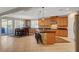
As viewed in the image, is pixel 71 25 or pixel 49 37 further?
pixel 49 37

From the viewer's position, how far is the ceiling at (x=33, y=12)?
9.79 ft

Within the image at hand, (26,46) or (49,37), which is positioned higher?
(49,37)

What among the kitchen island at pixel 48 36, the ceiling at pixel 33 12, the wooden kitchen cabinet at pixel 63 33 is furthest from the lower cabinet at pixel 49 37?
the ceiling at pixel 33 12

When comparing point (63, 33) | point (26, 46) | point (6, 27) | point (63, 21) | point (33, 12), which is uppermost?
point (33, 12)

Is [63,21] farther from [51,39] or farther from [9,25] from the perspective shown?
[9,25]

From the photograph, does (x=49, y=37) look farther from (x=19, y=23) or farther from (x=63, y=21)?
(x=19, y=23)

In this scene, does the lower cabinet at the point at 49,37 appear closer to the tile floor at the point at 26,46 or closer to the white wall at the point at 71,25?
the tile floor at the point at 26,46

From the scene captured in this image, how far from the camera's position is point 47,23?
3029mm

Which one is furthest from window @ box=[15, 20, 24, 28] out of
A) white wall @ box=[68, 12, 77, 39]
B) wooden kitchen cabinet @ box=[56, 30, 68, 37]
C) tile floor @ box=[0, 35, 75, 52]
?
white wall @ box=[68, 12, 77, 39]

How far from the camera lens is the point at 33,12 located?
301 cm

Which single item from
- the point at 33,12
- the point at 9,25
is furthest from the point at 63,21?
the point at 9,25

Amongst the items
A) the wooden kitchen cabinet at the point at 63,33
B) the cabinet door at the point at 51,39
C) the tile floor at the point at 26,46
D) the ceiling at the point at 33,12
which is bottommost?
the tile floor at the point at 26,46
